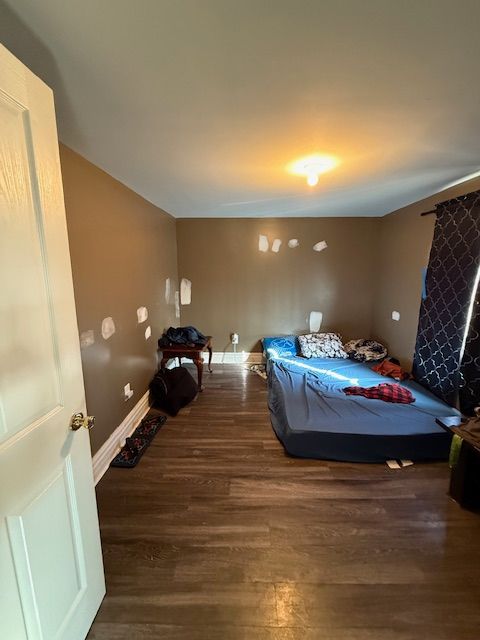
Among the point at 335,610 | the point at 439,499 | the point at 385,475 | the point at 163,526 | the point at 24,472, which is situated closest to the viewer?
the point at 24,472

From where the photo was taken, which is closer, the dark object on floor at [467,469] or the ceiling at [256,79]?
the ceiling at [256,79]

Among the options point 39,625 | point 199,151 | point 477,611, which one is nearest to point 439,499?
point 477,611

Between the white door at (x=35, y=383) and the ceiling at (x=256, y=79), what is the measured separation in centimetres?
29

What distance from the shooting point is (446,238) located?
2682 millimetres

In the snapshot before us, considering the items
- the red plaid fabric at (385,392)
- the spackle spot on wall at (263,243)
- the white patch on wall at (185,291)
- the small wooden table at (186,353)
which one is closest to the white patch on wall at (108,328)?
the small wooden table at (186,353)

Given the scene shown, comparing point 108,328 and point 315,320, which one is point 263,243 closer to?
point 315,320

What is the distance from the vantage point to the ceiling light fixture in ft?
6.37

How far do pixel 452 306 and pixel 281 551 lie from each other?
2.45 m

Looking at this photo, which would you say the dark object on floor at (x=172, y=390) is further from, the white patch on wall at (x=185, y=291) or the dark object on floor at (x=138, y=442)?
the white patch on wall at (x=185, y=291)

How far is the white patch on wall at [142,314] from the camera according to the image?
2.79 m

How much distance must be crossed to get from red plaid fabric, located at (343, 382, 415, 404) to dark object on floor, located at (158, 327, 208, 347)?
5.91 ft

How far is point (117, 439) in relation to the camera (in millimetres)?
2275

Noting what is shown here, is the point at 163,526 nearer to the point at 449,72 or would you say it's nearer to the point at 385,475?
the point at 385,475

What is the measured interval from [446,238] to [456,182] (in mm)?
484
